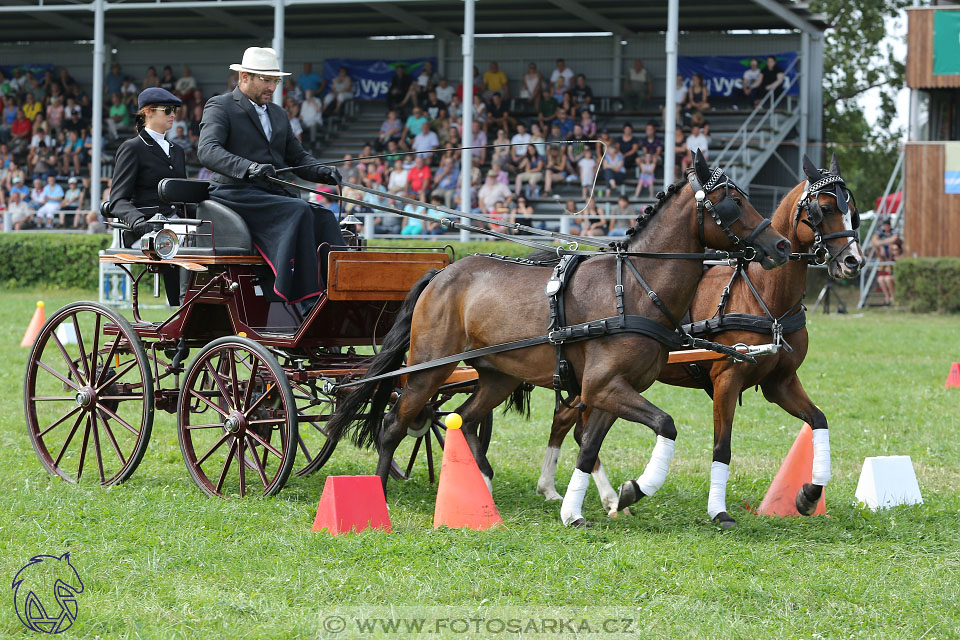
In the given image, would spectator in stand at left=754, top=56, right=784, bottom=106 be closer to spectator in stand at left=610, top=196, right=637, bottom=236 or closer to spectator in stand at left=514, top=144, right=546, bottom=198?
spectator in stand at left=514, top=144, right=546, bottom=198

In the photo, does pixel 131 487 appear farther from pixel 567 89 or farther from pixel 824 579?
pixel 567 89

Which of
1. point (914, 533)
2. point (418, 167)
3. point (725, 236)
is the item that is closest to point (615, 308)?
point (725, 236)

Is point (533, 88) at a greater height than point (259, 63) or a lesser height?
greater

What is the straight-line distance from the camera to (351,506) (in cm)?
594

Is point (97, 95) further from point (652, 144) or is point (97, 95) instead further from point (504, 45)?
point (652, 144)

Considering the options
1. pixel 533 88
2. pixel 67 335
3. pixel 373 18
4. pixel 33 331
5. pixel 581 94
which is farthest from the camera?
pixel 373 18

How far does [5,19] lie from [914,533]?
28860 millimetres

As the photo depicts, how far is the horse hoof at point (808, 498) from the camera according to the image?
6527mm

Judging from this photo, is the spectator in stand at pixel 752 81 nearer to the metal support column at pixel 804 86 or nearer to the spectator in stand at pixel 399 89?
the metal support column at pixel 804 86

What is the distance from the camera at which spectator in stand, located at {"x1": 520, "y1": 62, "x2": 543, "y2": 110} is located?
25094 millimetres

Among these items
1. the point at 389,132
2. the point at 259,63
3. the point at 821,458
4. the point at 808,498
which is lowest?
the point at 808,498

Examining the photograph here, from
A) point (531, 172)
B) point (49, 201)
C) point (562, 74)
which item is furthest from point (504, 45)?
point (49, 201)

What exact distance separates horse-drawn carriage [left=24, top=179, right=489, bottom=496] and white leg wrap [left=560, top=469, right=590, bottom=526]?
110 cm

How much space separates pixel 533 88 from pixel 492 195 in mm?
4439
